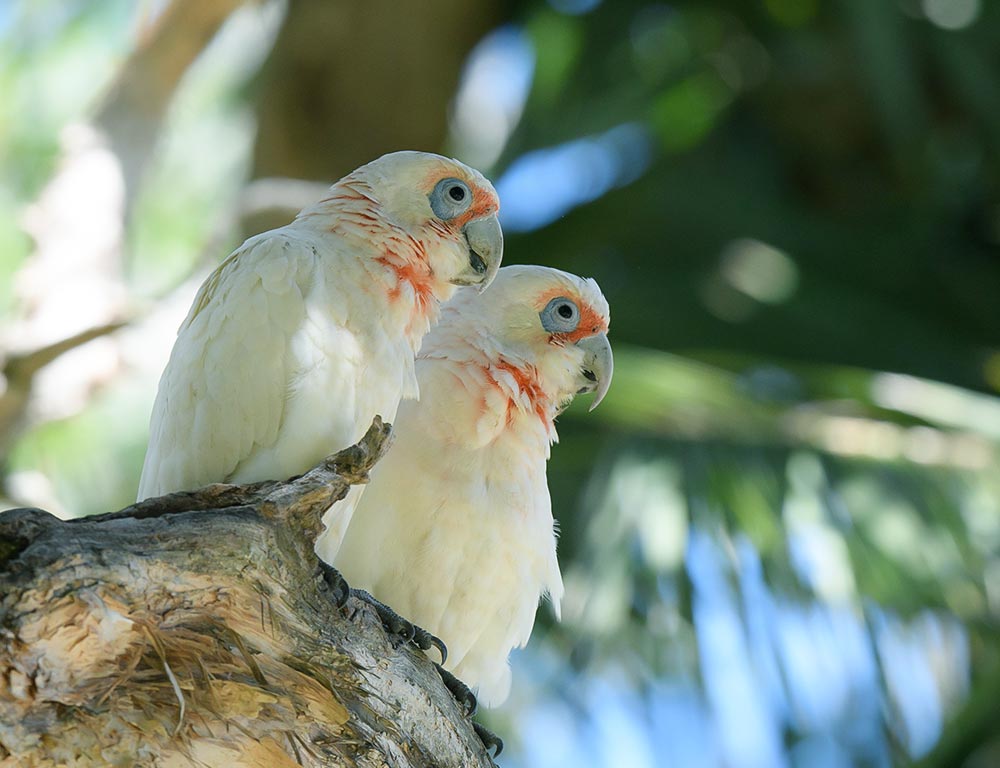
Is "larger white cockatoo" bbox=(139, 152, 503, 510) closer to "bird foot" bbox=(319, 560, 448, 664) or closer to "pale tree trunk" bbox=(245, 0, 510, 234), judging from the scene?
"bird foot" bbox=(319, 560, 448, 664)

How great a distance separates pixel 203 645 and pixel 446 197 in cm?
207

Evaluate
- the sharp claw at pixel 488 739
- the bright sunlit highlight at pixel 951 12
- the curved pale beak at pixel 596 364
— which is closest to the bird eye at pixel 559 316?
the curved pale beak at pixel 596 364

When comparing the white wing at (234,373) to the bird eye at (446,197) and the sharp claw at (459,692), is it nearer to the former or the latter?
the bird eye at (446,197)

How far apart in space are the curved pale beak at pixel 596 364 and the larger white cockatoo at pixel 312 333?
0.87 m

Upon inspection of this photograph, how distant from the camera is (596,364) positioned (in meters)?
5.61

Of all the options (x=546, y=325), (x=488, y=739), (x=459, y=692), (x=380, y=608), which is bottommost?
(x=488, y=739)

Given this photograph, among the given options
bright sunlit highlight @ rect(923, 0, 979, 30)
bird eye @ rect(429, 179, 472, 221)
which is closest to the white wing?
bird eye @ rect(429, 179, 472, 221)

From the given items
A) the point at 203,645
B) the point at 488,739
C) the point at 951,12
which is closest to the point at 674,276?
the point at 951,12

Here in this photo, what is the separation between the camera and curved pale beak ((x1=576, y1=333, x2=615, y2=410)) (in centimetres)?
561

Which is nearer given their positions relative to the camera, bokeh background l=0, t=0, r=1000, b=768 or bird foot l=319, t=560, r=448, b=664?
bird foot l=319, t=560, r=448, b=664

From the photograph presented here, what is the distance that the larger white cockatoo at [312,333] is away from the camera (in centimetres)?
429

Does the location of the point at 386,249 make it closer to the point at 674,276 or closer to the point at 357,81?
the point at 357,81

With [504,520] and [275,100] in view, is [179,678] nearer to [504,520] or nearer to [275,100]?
[504,520]

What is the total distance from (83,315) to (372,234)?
2.69 metres
